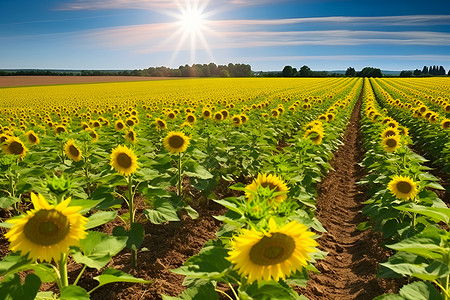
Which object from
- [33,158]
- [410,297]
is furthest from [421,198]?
[33,158]

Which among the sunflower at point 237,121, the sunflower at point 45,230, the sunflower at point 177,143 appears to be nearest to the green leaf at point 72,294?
the sunflower at point 45,230

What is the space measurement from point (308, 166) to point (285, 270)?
4.83 meters

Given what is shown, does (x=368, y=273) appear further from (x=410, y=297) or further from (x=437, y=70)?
(x=437, y=70)

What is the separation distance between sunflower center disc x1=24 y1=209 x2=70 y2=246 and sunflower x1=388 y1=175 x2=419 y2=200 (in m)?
4.09

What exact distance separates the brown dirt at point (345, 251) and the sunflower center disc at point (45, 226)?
3.43 meters

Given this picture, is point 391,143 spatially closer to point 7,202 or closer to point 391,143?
point 391,143

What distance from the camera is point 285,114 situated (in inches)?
591

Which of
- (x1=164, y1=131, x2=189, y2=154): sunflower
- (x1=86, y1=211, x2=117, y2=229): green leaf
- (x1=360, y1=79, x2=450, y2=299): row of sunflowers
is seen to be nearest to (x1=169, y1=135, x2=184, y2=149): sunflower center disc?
(x1=164, y1=131, x2=189, y2=154): sunflower

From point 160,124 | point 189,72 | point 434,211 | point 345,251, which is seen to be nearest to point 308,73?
point 189,72

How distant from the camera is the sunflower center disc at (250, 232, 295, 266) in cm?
202

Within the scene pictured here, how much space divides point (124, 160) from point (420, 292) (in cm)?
338

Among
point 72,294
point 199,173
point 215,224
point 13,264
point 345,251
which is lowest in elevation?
point 345,251

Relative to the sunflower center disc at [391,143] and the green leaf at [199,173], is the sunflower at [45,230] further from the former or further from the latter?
the sunflower center disc at [391,143]

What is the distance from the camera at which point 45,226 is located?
80.9 inches
